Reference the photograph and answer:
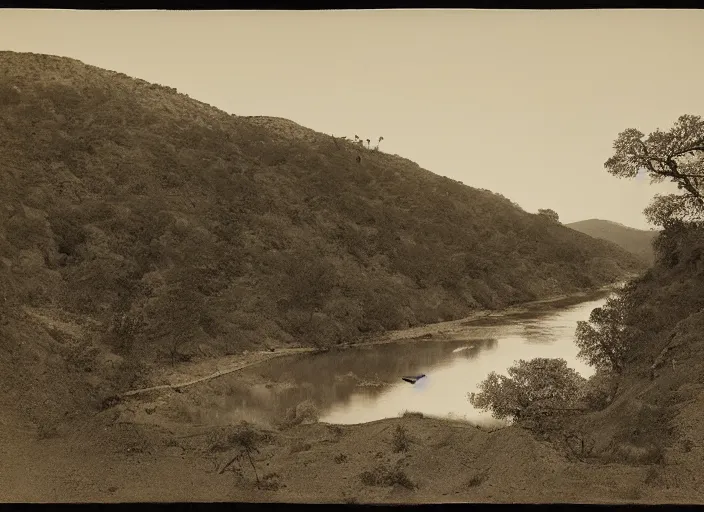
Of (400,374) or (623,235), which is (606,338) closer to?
(400,374)

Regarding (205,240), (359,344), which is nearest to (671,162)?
(359,344)

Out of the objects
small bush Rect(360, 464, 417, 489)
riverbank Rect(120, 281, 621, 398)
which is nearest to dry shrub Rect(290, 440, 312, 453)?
small bush Rect(360, 464, 417, 489)

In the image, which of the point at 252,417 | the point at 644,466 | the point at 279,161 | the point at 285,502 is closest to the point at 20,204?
the point at 252,417

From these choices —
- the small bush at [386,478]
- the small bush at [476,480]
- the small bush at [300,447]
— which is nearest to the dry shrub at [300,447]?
the small bush at [300,447]

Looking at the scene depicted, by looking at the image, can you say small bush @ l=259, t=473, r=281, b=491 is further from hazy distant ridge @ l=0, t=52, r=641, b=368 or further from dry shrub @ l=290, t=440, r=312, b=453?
hazy distant ridge @ l=0, t=52, r=641, b=368

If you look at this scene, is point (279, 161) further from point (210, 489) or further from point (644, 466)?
point (644, 466)
